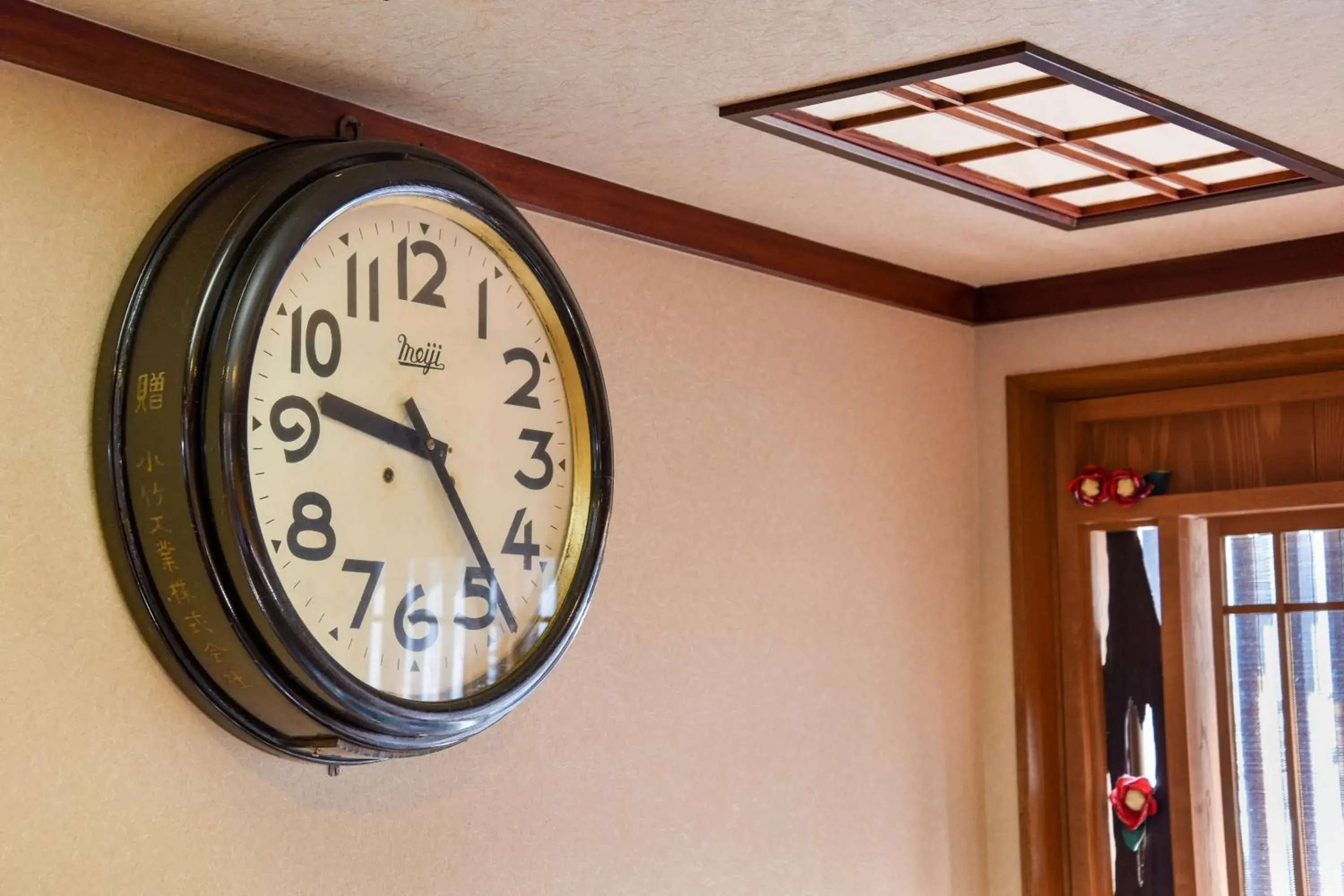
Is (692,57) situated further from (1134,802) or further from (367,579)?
(1134,802)

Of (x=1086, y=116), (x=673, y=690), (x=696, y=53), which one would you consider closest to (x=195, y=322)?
(x=696, y=53)

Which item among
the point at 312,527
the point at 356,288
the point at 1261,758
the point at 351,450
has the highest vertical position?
the point at 356,288

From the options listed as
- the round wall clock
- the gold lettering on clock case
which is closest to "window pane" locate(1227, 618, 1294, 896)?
the round wall clock

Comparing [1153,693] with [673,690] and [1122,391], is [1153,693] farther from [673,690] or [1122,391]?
[673,690]

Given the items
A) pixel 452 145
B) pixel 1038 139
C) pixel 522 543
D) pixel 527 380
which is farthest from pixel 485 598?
pixel 1038 139

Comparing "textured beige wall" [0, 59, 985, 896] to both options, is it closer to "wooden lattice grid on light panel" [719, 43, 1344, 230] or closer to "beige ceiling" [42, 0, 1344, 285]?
"beige ceiling" [42, 0, 1344, 285]

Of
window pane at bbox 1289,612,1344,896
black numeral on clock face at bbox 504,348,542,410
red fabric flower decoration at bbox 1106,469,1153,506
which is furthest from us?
red fabric flower decoration at bbox 1106,469,1153,506

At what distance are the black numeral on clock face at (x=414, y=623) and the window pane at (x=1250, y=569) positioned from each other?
1.72 meters

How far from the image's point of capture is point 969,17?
1882mm

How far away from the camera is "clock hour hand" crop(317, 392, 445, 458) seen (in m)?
2.01

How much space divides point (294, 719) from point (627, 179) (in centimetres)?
109

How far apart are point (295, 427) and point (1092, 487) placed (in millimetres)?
1832

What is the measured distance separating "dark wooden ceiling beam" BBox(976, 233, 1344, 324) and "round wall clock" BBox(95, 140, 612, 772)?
50.5 inches

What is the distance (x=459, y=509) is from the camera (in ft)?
7.02
